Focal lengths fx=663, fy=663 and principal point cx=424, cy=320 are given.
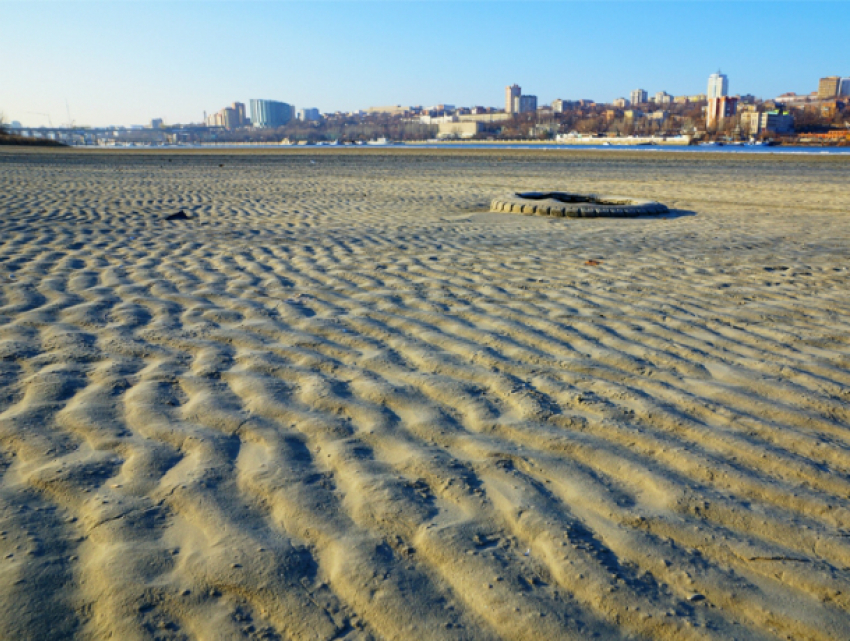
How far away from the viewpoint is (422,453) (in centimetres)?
222

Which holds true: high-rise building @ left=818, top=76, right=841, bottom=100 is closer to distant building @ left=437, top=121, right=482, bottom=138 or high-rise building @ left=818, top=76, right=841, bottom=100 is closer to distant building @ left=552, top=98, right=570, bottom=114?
distant building @ left=552, top=98, right=570, bottom=114

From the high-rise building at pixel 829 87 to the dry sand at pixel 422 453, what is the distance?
21401cm

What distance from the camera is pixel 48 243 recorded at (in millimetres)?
6441

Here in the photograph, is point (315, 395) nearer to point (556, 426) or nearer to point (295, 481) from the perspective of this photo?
Result: point (295, 481)

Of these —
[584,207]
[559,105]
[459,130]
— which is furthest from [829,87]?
[584,207]

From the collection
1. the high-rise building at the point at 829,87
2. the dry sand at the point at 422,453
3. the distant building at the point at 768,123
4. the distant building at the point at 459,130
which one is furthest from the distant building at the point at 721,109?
the dry sand at the point at 422,453

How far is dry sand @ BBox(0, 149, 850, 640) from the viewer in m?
1.52

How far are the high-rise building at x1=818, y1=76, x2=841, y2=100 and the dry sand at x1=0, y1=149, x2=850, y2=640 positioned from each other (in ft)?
702

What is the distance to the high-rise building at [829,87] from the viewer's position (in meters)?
183

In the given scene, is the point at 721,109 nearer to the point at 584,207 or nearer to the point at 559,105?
the point at 559,105

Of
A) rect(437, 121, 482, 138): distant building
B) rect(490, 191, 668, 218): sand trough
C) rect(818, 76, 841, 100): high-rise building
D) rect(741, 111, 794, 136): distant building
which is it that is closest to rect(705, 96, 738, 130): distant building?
rect(741, 111, 794, 136): distant building

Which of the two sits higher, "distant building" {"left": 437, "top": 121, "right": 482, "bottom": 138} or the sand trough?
"distant building" {"left": 437, "top": 121, "right": 482, "bottom": 138}

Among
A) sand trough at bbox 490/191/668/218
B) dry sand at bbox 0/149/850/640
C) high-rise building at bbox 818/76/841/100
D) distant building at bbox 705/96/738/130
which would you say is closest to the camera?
dry sand at bbox 0/149/850/640

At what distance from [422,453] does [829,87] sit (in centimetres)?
22592
